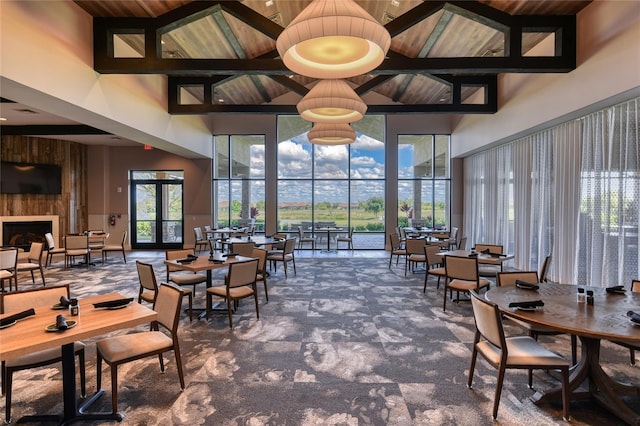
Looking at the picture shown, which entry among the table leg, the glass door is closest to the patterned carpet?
the table leg

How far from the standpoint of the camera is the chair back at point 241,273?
4.37 m

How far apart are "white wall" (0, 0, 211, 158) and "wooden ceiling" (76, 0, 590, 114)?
34 cm

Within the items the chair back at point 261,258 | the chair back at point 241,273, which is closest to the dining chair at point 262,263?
the chair back at point 261,258

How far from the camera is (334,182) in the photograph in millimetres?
12008

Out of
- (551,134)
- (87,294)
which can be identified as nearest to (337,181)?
(551,134)

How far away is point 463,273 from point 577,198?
9.79 feet

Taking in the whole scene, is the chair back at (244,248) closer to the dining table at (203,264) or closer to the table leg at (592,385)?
the dining table at (203,264)

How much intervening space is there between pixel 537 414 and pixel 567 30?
5.72 m

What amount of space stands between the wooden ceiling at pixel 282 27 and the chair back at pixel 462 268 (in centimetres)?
316

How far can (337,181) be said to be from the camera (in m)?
12.0

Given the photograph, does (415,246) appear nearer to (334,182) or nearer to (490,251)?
(490,251)

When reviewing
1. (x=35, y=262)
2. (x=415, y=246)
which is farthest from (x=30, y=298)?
(x=415, y=246)

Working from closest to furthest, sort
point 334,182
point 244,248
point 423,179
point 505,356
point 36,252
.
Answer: point 505,356 → point 244,248 → point 36,252 → point 423,179 → point 334,182

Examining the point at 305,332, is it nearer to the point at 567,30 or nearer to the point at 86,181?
the point at 567,30
